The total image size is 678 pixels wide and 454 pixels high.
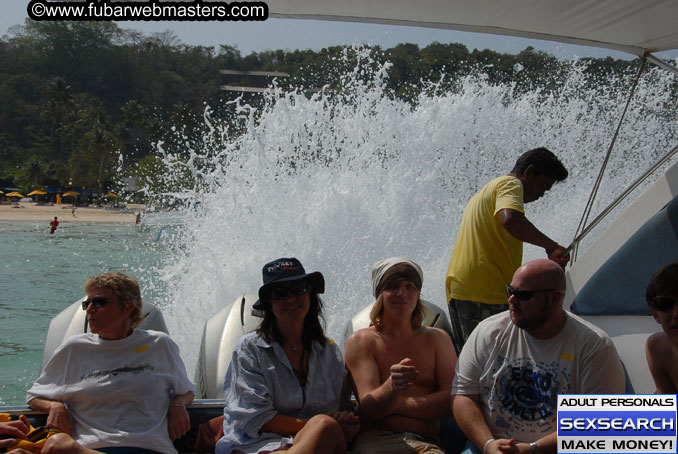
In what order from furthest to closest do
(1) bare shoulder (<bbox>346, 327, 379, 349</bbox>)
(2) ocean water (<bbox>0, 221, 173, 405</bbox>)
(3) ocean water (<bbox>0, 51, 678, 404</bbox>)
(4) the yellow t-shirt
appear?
(2) ocean water (<bbox>0, 221, 173, 405</bbox>) → (3) ocean water (<bbox>0, 51, 678, 404</bbox>) → (4) the yellow t-shirt → (1) bare shoulder (<bbox>346, 327, 379, 349</bbox>)

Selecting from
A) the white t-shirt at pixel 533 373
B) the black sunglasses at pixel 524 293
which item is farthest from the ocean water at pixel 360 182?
the black sunglasses at pixel 524 293

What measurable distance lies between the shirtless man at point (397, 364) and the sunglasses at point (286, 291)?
1.16 feet

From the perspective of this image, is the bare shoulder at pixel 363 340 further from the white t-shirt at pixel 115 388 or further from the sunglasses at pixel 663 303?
the sunglasses at pixel 663 303

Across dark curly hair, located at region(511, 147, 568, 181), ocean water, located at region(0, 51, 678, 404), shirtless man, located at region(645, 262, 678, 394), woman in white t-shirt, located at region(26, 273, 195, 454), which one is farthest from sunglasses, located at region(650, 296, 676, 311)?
ocean water, located at region(0, 51, 678, 404)

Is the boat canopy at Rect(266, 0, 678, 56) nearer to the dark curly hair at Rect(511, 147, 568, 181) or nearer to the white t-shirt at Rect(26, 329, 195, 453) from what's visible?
the dark curly hair at Rect(511, 147, 568, 181)

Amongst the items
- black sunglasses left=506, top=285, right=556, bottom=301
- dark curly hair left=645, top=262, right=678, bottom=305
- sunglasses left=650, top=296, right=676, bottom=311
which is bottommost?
sunglasses left=650, top=296, right=676, bottom=311

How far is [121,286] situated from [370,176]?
677 centimetres

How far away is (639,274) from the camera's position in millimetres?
3537

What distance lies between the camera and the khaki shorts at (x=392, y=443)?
2762 mm

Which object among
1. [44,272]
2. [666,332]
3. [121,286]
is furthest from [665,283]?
[44,272]

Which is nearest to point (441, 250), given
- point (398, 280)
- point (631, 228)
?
point (631, 228)

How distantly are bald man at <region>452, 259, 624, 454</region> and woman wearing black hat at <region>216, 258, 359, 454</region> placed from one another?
0.56m

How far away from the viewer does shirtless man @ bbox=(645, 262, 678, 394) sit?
102 inches

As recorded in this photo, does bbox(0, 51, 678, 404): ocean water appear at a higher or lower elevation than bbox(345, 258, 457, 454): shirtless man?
higher
